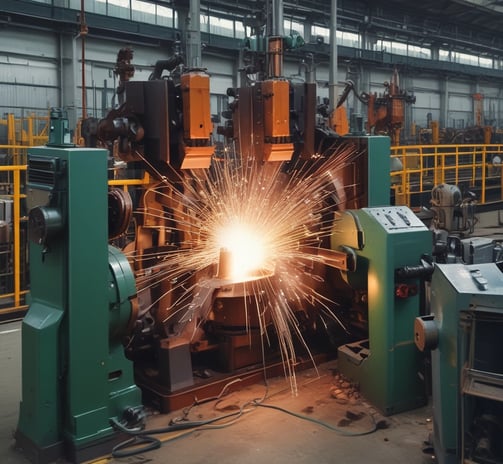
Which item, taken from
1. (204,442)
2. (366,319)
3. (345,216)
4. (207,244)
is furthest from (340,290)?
(204,442)

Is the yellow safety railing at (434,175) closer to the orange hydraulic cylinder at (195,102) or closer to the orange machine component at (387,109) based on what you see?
the orange machine component at (387,109)

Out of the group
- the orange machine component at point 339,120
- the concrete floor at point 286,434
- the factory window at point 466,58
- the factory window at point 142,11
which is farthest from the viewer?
the factory window at point 466,58

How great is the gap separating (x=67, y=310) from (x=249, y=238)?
1.77 metres

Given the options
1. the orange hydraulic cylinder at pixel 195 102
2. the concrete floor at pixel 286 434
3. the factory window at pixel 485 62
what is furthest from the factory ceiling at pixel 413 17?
the concrete floor at pixel 286 434

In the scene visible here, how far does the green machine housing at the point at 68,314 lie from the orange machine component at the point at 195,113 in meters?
0.82

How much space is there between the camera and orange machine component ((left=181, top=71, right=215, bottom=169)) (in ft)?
12.7

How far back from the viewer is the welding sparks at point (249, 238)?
4.21 metres

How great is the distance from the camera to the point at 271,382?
14.4 ft

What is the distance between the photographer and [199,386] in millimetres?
4031

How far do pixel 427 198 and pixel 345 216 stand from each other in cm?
855

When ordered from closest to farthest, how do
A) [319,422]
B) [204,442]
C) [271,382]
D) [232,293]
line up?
1. [204,442]
2. [319,422]
3. [232,293]
4. [271,382]

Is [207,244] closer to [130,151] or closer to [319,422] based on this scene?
[130,151]

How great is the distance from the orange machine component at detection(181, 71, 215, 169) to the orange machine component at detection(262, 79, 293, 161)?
Result: 46 cm

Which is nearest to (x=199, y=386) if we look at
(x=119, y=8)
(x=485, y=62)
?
(x=119, y=8)
